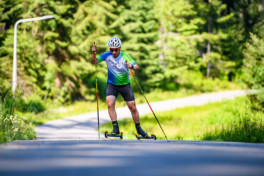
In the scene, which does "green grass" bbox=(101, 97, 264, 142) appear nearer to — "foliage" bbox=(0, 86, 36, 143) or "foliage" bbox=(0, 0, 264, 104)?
"foliage" bbox=(0, 86, 36, 143)

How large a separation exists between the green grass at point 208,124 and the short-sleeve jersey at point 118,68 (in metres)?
2.28

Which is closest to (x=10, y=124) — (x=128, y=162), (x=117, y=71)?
(x=117, y=71)

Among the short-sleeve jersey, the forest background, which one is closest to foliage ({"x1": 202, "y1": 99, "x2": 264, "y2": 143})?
the short-sleeve jersey

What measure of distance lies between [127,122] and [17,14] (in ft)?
36.2

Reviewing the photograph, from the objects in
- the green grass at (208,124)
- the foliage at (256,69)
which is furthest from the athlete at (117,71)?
the foliage at (256,69)

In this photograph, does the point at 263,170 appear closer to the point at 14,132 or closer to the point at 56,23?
the point at 14,132

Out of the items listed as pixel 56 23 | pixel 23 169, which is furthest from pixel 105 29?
pixel 23 169

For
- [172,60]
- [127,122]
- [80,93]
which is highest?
[172,60]

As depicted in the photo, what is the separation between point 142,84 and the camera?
2986cm

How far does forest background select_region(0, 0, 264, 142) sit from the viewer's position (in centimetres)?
2220

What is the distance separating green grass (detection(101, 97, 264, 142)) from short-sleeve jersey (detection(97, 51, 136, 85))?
2.28 metres

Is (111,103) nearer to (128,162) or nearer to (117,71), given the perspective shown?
(117,71)

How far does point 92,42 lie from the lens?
963 inches

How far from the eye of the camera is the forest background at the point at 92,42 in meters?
22.2
